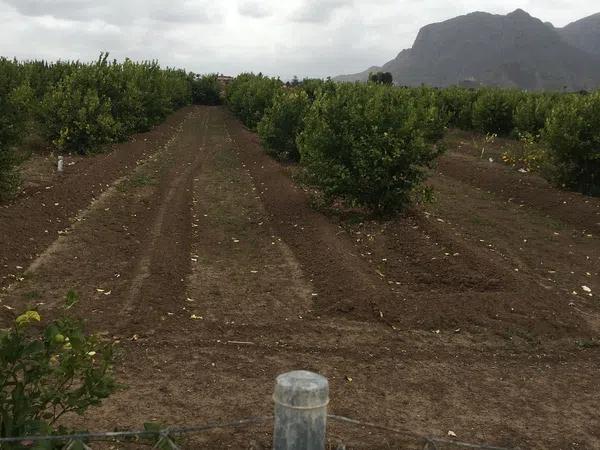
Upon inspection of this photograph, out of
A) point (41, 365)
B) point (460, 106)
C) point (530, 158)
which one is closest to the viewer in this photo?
point (41, 365)

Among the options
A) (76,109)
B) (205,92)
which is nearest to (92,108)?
(76,109)

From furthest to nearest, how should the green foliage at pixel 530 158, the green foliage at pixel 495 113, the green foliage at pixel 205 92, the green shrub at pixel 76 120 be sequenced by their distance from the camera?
the green foliage at pixel 205 92 < the green foliage at pixel 495 113 < the green shrub at pixel 76 120 < the green foliage at pixel 530 158

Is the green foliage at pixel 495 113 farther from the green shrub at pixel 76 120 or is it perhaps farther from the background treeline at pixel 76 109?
the green shrub at pixel 76 120

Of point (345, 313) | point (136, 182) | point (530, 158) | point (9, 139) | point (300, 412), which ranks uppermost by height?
point (9, 139)

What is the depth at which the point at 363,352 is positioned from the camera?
6.67 meters

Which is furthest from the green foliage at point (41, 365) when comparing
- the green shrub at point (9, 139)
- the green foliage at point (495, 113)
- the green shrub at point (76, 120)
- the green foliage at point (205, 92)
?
the green foliage at point (205, 92)

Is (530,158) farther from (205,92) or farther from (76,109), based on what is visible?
(205,92)

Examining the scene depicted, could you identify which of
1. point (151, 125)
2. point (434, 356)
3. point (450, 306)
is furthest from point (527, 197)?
point (151, 125)

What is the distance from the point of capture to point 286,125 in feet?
66.8

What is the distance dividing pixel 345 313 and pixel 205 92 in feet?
214

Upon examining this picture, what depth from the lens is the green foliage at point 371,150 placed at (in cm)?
1192

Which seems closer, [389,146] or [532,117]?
[389,146]

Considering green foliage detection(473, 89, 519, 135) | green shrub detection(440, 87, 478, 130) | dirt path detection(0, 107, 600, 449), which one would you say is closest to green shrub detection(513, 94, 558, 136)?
green foliage detection(473, 89, 519, 135)

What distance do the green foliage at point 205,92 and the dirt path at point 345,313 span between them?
5818 centimetres
